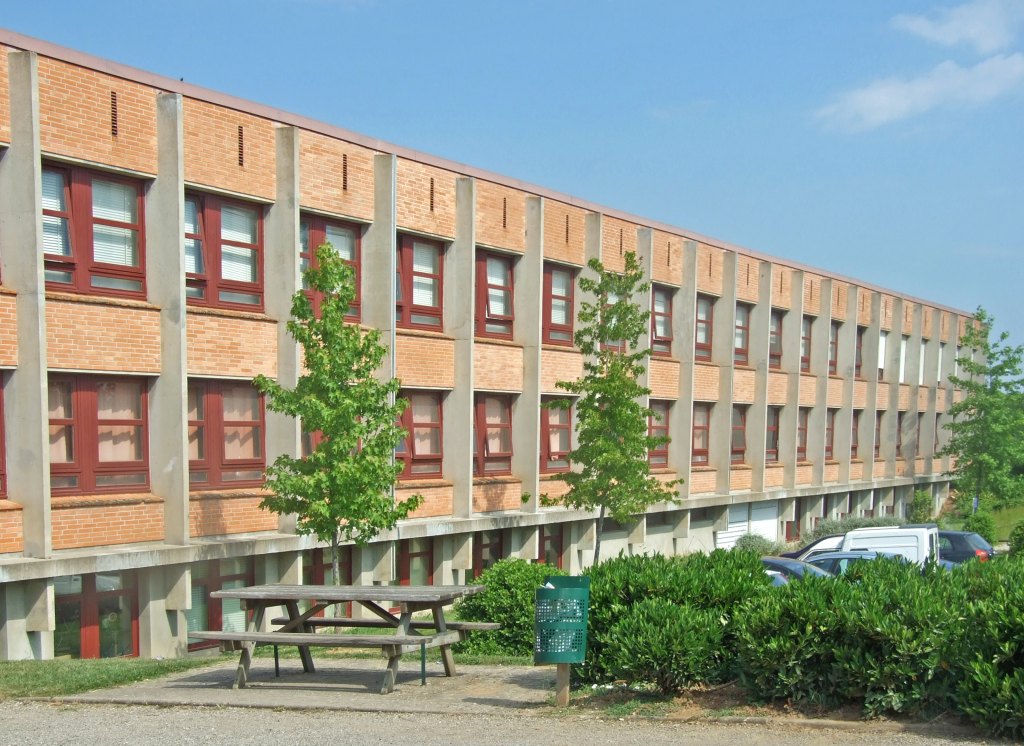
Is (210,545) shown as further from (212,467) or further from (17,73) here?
(17,73)

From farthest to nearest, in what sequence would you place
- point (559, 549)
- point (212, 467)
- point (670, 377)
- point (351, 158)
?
point (670, 377)
point (559, 549)
point (351, 158)
point (212, 467)

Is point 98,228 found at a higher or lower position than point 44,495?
higher

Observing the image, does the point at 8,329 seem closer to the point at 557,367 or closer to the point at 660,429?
the point at 557,367

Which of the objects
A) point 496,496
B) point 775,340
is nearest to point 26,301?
point 496,496

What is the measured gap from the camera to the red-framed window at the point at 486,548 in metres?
27.8

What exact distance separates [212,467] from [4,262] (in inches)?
205

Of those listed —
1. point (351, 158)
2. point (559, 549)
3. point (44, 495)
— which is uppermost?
point (351, 158)

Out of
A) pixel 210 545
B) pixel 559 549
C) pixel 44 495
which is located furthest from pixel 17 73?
pixel 559 549

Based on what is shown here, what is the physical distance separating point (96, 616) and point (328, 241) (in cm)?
810

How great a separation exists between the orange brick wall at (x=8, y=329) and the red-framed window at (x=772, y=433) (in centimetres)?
2875

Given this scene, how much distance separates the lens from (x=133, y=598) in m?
19.3

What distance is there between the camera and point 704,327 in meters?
37.8

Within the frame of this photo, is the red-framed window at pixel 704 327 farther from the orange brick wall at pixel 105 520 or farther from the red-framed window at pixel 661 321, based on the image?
the orange brick wall at pixel 105 520

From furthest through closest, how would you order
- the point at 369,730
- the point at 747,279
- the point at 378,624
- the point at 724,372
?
the point at 747,279
the point at 724,372
the point at 378,624
the point at 369,730
